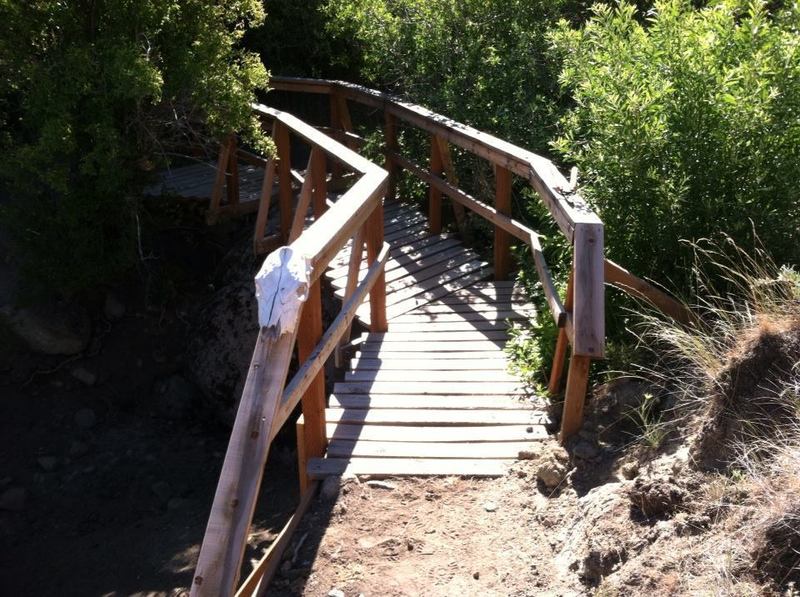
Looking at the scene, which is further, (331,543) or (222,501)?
(331,543)

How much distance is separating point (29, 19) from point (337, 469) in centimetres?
475

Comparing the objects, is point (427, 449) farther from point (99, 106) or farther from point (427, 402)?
point (99, 106)

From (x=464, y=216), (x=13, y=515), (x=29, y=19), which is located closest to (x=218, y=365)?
(x=13, y=515)

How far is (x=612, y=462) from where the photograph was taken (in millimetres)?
3957

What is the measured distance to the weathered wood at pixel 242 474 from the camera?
2699 millimetres

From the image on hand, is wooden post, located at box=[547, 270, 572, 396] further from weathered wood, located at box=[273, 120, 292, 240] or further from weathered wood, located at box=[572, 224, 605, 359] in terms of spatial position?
weathered wood, located at box=[273, 120, 292, 240]

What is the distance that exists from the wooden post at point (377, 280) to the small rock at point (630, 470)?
227 cm

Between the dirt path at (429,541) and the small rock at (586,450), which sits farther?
the small rock at (586,450)

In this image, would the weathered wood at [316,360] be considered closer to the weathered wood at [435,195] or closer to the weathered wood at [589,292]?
the weathered wood at [589,292]

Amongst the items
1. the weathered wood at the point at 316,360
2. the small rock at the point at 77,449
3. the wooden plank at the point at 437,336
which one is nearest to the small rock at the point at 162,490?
the small rock at the point at 77,449

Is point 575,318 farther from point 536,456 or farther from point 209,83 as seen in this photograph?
point 209,83

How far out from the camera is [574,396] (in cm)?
409

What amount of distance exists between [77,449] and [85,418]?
51cm

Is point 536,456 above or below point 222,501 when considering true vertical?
below
